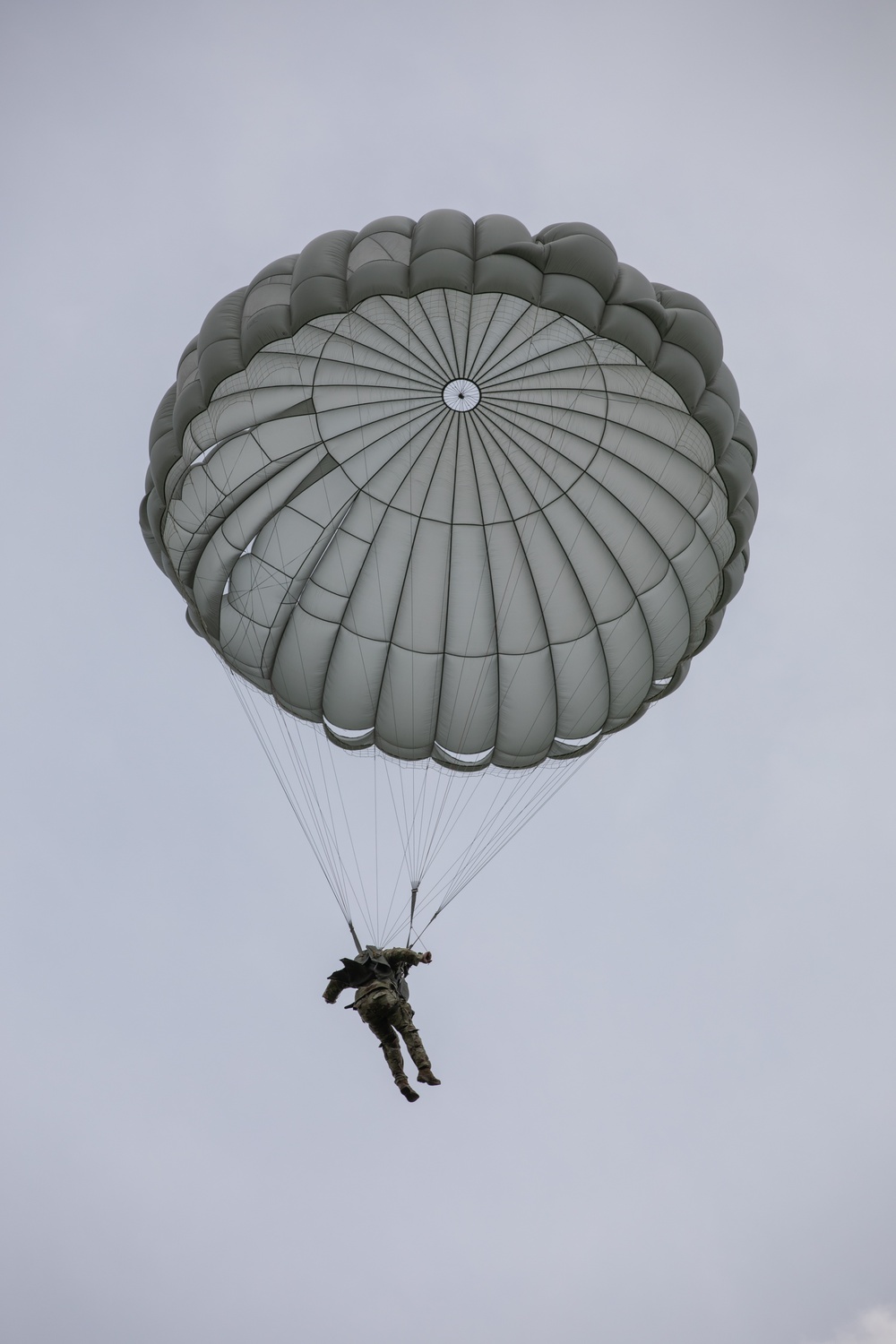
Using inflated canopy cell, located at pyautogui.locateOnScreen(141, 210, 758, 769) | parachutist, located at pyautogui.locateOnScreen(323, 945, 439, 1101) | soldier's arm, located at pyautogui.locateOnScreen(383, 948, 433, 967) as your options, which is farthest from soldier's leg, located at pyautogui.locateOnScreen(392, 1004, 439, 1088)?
inflated canopy cell, located at pyautogui.locateOnScreen(141, 210, 758, 769)

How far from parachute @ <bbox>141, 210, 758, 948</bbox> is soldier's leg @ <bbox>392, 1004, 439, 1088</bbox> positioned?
1025mm

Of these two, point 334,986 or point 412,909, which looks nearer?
point 334,986

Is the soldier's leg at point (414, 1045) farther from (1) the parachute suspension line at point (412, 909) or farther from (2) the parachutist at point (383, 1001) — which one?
(1) the parachute suspension line at point (412, 909)

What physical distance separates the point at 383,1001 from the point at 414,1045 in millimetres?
472

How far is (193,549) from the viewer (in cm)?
1183

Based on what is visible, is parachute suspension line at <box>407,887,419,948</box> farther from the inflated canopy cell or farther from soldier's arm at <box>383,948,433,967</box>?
the inflated canopy cell

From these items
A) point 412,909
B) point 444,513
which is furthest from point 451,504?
point 412,909

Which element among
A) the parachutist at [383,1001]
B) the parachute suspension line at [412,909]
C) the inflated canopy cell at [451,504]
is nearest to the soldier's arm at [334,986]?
the parachutist at [383,1001]

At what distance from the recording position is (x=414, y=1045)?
10.1 m

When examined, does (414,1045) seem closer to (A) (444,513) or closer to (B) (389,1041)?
(B) (389,1041)

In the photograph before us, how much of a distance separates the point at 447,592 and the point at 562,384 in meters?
2.34

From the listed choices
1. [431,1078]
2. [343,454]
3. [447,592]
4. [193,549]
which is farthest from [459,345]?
[431,1078]

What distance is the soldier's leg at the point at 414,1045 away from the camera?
9.95 meters

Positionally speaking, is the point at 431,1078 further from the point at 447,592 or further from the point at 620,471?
the point at 620,471
